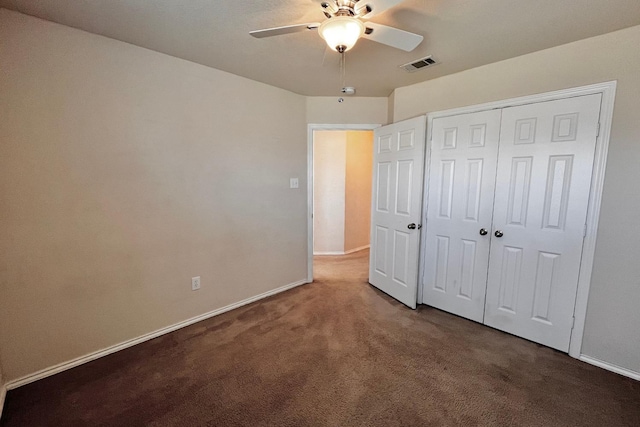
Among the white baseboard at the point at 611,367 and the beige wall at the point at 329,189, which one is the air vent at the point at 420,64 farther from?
the white baseboard at the point at 611,367

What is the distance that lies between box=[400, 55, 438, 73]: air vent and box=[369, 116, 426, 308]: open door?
0.45 m

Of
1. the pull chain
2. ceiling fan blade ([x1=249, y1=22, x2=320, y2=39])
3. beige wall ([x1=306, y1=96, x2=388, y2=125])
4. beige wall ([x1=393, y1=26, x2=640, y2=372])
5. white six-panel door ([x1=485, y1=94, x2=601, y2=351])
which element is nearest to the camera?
ceiling fan blade ([x1=249, y1=22, x2=320, y2=39])

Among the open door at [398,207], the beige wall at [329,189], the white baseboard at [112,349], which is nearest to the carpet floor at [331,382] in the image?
the white baseboard at [112,349]

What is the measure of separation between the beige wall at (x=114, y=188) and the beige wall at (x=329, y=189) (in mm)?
2034

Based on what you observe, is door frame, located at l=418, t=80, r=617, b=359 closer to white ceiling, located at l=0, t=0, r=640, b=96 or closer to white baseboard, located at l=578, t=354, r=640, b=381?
white baseboard, located at l=578, t=354, r=640, b=381

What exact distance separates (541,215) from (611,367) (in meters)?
1.19

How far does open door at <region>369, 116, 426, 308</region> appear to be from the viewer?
2.81m

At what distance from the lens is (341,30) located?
135cm

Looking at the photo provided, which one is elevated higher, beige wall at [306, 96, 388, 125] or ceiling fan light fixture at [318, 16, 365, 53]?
→ beige wall at [306, 96, 388, 125]

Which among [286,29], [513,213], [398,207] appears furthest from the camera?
[398,207]

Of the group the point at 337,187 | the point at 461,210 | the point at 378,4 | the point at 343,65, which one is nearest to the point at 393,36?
the point at 378,4

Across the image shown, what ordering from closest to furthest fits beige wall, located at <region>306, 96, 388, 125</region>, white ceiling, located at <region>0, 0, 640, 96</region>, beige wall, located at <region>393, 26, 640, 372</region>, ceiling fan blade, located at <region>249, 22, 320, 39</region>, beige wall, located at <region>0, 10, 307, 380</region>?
ceiling fan blade, located at <region>249, 22, 320, 39</region> → white ceiling, located at <region>0, 0, 640, 96</region> → beige wall, located at <region>0, 10, 307, 380</region> → beige wall, located at <region>393, 26, 640, 372</region> → beige wall, located at <region>306, 96, 388, 125</region>

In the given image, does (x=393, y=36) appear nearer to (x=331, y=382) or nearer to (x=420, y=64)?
(x=420, y=64)


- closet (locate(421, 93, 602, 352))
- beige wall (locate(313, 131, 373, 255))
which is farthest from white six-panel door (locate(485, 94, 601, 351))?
beige wall (locate(313, 131, 373, 255))
